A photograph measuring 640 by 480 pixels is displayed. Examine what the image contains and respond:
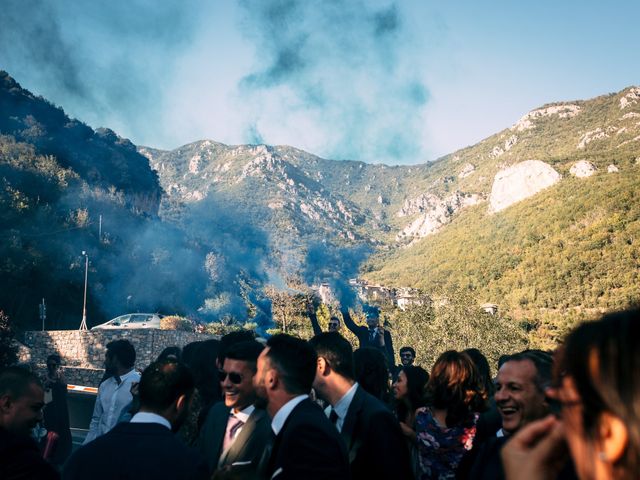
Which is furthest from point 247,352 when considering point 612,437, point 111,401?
point 612,437

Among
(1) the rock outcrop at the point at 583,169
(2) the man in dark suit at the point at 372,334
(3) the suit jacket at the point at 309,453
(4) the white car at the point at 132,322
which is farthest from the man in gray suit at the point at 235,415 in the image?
(1) the rock outcrop at the point at 583,169

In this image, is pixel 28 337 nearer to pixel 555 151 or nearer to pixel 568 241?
pixel 568 241

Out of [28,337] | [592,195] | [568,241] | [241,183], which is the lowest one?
[28,337]

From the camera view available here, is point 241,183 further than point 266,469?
Yes

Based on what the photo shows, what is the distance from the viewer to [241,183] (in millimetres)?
124500

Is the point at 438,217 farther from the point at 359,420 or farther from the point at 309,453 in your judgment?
the point at 309,453

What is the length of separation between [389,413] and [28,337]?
29.2m

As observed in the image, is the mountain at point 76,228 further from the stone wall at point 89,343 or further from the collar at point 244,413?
the collar at point 244,413

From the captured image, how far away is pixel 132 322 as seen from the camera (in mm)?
31516

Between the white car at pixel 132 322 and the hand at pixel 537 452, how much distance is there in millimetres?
30994

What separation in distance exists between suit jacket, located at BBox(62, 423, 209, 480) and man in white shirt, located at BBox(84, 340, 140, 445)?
2985mm

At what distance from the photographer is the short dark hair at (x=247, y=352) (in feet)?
12.7

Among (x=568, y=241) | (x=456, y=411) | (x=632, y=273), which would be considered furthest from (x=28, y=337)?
(x=568, y=241)

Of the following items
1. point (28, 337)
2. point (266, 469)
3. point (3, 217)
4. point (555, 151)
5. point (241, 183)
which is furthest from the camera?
point (241, 183)
